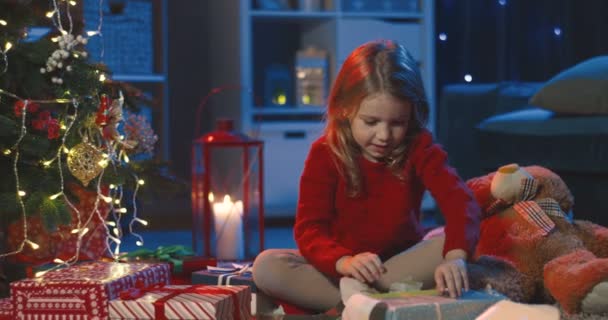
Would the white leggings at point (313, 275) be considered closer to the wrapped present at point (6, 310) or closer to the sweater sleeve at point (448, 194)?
the sweater sleeve at point (448, 194)

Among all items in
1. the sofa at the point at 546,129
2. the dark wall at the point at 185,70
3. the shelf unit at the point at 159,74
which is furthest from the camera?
the dark wall at the point at 185,70

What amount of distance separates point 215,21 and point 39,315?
245 cm

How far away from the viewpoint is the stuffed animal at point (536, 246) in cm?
167

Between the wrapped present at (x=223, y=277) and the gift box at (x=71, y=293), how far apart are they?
24 centimetres

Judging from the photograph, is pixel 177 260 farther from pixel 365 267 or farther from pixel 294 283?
pixel 365 267

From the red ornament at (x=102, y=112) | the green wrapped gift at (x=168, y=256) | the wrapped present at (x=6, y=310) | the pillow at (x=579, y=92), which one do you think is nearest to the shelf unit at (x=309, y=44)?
the pillow at (x=579, y=92)

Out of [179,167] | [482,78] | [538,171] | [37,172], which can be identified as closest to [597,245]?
[538,171]

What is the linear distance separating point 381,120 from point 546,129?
1.09m

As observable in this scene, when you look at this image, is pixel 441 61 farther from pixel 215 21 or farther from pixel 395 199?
pixel 395 199

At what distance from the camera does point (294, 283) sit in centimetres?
171

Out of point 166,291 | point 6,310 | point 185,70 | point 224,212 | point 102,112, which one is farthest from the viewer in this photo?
point 185,70

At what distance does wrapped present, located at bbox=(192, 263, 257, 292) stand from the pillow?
1120 millimetres

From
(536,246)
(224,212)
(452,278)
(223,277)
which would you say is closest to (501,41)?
(224,212)

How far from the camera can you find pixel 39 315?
4.72ft
